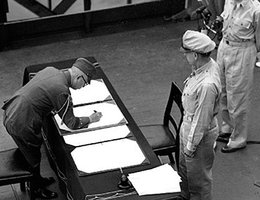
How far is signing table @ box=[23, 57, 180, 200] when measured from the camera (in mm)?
4461

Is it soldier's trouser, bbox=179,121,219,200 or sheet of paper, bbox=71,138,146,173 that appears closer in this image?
sheet of paper, bbox=71,138,146,173

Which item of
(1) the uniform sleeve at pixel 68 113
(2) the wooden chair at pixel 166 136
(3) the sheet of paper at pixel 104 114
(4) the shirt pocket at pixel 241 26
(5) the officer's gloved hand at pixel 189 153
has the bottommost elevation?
(2) the wooden chair at pixel 166 136

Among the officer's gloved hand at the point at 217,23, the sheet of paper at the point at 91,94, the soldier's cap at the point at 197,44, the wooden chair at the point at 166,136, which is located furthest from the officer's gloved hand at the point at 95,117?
the officer's gloved hand at the point at 217,23

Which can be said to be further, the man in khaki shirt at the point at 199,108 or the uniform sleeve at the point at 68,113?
the uniform sleeve at the point at 68,113

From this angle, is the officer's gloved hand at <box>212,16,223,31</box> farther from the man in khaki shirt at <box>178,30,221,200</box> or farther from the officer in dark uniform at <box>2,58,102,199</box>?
the officer in dark uniform at <box>2,58,102,199</box>

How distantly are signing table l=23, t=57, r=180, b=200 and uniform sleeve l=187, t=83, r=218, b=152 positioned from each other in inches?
14.3

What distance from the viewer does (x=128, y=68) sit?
8.07m

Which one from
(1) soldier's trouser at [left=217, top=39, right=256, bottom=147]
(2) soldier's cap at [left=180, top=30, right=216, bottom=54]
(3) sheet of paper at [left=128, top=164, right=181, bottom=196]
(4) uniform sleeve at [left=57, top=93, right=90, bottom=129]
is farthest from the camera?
(1) soldier's trouser at [left=217, top=39, right=256, bottom=147]

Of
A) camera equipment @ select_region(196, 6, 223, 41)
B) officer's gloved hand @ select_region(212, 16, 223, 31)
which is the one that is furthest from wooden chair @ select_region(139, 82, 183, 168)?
camera equipment @ select_region(196, 6, 223, 41)

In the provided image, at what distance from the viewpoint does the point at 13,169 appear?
206 inches

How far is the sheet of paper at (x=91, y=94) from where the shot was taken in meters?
5.62

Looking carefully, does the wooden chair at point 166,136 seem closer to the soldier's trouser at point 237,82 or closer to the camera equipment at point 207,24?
the soldier's trouser at point 237,82

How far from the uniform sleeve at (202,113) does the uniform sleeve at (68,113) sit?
94 centimetres

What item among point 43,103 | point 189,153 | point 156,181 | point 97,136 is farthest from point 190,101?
point 43,103
